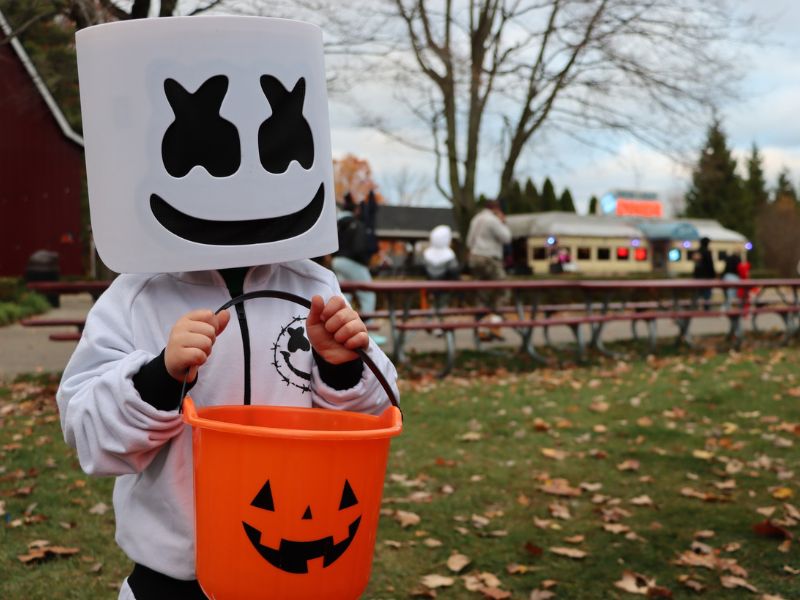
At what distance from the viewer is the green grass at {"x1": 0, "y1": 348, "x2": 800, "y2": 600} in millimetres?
3664

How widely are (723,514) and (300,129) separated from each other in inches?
136

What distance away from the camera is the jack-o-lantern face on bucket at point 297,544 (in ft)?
4.82

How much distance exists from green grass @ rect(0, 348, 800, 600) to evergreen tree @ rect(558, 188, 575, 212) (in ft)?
185

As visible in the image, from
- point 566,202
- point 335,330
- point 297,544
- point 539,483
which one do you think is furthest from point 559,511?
point 566,202

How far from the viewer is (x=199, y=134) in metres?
1.67

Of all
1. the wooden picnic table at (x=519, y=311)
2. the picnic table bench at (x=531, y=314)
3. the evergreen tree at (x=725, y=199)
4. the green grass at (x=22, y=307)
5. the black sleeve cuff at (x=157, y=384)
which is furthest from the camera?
the evergreen tree at (x=725, y=199)

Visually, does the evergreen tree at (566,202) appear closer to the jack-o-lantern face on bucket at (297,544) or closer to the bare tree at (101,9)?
the bare tree at (101,9)

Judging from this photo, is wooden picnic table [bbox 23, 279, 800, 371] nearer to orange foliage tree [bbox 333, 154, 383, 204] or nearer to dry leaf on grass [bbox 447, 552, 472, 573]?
dry leaf on grass [bbox 447, 552, 472, 573]

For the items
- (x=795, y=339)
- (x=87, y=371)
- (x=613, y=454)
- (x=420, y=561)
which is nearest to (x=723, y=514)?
(x=613, y=454)

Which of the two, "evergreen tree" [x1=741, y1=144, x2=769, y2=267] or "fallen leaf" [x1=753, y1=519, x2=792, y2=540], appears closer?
"fallen leaf" [x1=753, y1=519, x2=792, y2=540]

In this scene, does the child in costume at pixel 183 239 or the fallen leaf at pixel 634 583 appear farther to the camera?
the fallen leaf at pixel 634 583

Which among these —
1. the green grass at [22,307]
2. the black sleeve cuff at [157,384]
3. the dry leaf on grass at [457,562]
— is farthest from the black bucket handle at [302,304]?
the green grass at [22,307]

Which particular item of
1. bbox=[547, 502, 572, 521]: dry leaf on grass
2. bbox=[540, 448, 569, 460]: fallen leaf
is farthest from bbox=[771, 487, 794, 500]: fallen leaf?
bbox=[540, 448, 569, 460]: fallen leaf

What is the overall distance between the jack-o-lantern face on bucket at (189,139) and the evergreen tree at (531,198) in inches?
2418
